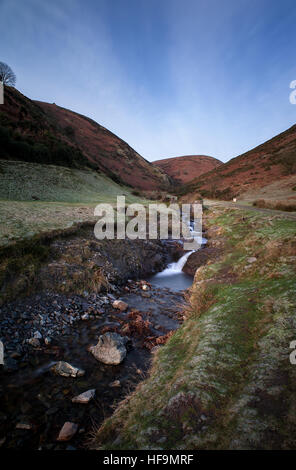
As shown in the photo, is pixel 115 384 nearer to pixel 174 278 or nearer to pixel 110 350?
pixel 110 350

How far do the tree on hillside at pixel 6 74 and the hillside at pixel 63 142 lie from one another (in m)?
8.47

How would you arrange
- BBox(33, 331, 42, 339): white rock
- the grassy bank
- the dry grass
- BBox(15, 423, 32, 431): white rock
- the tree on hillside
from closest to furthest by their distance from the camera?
the grassy bank → BBox(15, 423, 32, 431): white rock → BBox(33, 331, 42, 339): white rock → the dry grass → the tree on hillside

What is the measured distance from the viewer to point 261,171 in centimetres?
4800

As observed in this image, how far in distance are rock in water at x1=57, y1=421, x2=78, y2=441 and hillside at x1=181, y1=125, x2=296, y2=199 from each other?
40640mm

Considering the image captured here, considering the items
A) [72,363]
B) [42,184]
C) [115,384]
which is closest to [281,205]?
[115,384]

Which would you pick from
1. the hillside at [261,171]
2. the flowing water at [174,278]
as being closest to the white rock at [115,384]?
the flowing water at [174,278]

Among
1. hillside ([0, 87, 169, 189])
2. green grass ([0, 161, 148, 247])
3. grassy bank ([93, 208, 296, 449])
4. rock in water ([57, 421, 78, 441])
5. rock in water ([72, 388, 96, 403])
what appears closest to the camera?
grassy bank ([93, 208, 296, 449])

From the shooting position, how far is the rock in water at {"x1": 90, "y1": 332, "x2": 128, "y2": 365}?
22.5 feet

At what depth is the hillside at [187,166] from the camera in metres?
118

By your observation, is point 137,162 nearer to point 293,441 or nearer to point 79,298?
point 79,298

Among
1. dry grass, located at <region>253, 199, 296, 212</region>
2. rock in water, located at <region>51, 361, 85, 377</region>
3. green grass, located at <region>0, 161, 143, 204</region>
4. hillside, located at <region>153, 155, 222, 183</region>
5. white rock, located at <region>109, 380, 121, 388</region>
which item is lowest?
white rock, located at <region>109, 380, 121, 388</region>

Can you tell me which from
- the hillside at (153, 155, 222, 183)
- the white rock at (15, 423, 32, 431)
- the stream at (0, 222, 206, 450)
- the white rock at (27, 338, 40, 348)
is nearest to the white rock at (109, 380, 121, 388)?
the stream at (0, 222, 206, 450)

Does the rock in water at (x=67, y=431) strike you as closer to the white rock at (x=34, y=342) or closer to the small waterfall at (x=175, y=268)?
the white rock at (x=34, y=342)

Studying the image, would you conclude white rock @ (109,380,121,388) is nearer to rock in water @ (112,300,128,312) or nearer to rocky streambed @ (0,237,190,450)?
rocky streambed @ (0,237,190,450)
